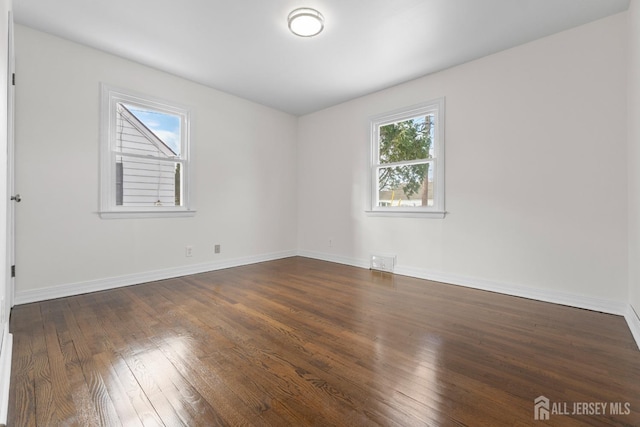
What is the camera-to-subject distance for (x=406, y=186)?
12.8 feet

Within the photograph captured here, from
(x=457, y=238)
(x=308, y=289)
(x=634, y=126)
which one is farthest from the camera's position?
(x=457, y=238)

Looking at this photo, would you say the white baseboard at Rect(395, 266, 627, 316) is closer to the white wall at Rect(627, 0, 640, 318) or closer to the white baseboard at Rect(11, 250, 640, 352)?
the white baseboard at Rect(11, 250, 640, 352)

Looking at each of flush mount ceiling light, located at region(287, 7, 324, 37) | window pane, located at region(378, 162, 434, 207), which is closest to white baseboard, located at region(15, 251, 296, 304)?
window pane, located at region(378, 162, 434, 207)

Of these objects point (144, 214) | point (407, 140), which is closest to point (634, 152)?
point (407, 140)

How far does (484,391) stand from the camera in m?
1.40

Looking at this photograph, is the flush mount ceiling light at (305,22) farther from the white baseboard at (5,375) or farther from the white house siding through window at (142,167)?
the white baseboard at (5,375)

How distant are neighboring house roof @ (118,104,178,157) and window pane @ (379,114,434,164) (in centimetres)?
286

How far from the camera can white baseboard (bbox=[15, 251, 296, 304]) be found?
265 centimetres

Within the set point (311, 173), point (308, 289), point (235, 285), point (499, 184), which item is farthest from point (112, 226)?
point (499, 184)

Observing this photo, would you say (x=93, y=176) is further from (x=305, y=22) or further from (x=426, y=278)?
(x=426, y=278)

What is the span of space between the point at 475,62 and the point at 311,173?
2822 millimetres

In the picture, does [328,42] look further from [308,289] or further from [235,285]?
[235,285]

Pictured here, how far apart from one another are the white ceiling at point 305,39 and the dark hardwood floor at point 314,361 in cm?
255

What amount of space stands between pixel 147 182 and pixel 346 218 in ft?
9.05
